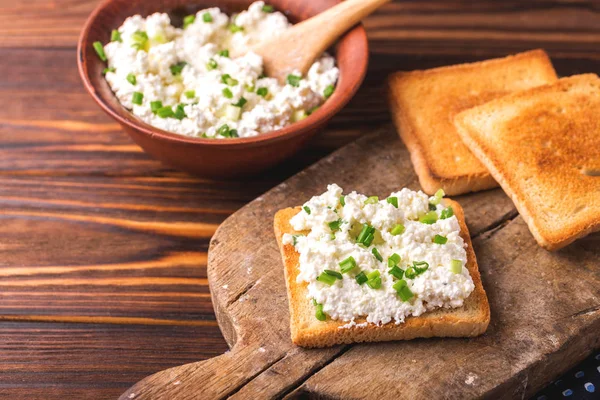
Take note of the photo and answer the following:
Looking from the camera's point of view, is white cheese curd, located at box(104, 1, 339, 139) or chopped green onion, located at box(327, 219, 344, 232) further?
white cheese curd, located at box(104, 1, 339, 139)

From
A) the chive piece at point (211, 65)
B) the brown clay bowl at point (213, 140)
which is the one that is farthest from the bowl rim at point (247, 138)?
the chive piece at point (211, 65)

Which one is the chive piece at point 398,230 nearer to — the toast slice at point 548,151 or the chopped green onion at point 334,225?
the chopped green onion at point 334,225

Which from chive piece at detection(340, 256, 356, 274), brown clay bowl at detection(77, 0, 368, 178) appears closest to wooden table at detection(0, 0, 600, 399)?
brown clay bowl at detection(77, 0, 368, 178)

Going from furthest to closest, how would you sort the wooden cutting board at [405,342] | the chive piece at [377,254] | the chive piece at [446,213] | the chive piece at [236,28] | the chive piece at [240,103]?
the chive piece at [236,28] < the chive piece at [240,103] < the chive piece at [446,213] < the chive piece at [377,254] < the wooden cutting board at [405,342]

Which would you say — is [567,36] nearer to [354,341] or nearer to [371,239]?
[371,239]

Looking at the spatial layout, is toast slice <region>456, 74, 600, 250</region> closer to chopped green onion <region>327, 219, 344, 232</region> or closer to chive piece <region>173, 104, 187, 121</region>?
chopped green onion <region>327, 219, 344, 232</region>

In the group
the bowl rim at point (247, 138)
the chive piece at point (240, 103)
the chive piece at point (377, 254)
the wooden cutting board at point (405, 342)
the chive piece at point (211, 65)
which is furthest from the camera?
the chive piece at point (211, 65)
